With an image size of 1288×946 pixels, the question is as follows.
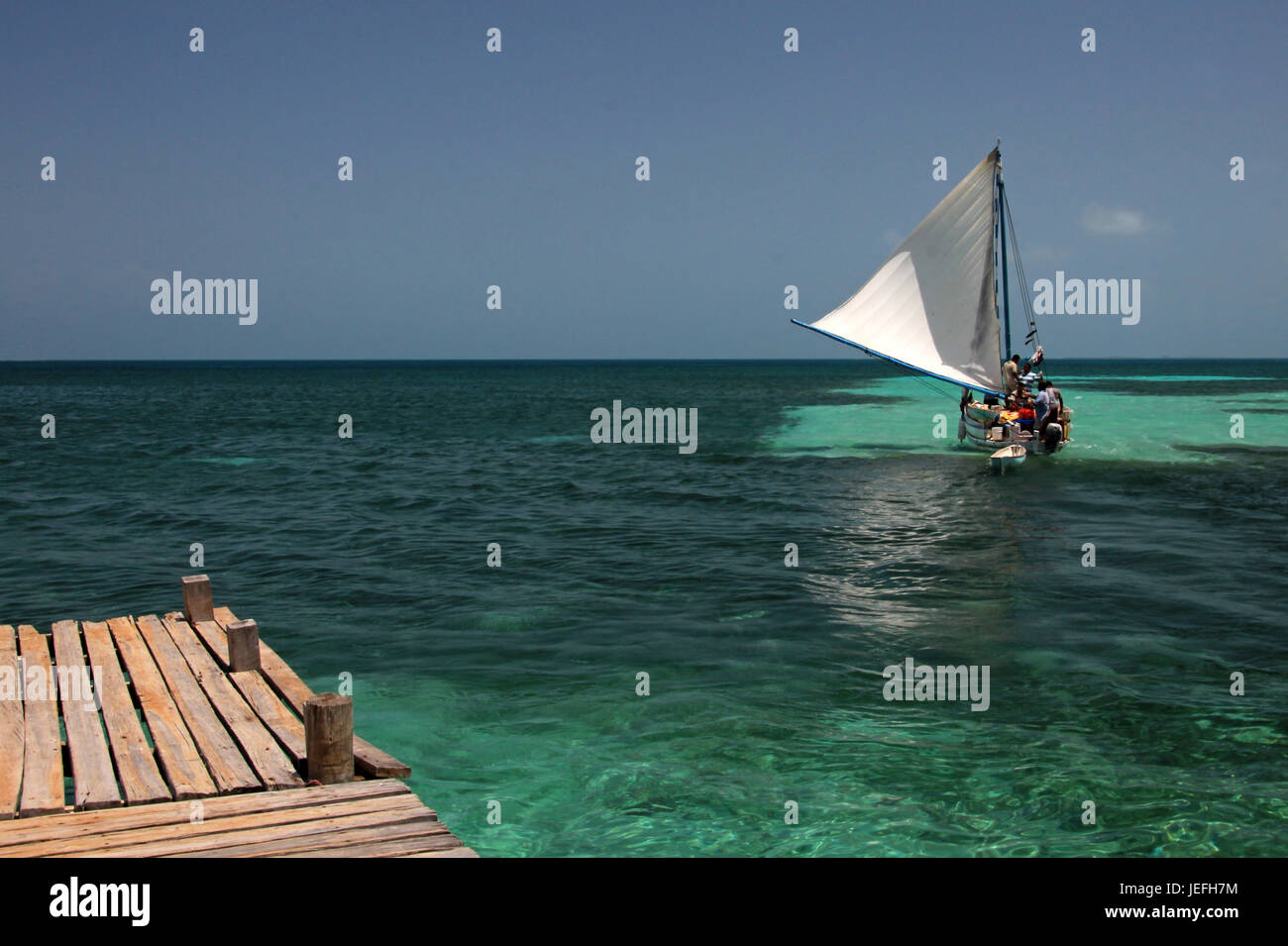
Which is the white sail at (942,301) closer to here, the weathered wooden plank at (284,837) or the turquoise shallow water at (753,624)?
the turquoise shallow water at (753,624)

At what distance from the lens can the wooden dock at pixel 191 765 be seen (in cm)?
658

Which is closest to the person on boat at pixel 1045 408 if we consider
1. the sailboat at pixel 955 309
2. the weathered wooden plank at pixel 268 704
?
the sailboat at pixel 955 309

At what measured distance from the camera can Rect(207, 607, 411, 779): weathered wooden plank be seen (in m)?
Result: 7.74

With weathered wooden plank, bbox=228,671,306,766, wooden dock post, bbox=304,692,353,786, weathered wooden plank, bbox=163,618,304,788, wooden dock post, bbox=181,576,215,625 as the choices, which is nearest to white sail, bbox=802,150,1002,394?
wooden dock post, bbox=181,576,215,625

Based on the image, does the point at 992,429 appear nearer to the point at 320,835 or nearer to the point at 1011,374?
the point at 1011,374

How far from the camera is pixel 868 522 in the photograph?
22703 millimetres

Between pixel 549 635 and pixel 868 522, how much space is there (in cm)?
1103

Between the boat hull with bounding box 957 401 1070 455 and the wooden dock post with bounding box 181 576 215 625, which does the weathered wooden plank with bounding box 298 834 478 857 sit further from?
the boat hull with bounding box 957 401 1070 455

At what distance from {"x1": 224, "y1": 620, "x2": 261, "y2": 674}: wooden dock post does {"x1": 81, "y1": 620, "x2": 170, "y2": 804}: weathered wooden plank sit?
1.02 m

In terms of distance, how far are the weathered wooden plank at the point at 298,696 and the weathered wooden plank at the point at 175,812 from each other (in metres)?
0.13

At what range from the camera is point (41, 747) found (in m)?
8.13
